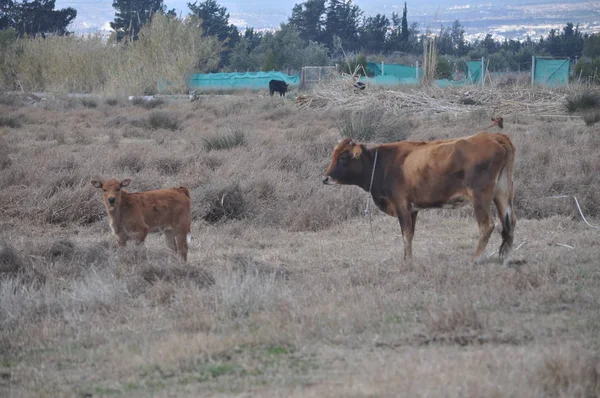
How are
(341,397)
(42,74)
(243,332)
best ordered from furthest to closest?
(42,74) < (243,332) < (341,397)

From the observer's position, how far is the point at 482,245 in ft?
31.4

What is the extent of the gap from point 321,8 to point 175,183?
78.5 metres

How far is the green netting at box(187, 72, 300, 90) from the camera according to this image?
50.3 m

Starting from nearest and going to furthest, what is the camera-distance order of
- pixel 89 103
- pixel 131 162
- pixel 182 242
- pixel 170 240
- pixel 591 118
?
pixel 182 242
pixel 170 240
pixel 131 162
pixel 591 118
pixel 89 103

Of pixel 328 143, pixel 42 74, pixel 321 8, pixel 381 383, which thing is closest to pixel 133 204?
pixel 381 383

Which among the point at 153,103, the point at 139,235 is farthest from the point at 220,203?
the point at 153,103

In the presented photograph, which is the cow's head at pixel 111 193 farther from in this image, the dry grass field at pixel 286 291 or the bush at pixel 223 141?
the bush at pixel 223 141

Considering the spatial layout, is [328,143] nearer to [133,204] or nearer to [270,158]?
[270,158]

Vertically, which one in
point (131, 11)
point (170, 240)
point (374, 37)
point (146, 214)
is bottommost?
point (170, 240)

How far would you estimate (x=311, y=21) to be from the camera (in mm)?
90812

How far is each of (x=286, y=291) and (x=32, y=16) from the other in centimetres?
7570

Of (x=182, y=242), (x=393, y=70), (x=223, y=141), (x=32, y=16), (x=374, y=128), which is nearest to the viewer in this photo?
(x=182, y=242)

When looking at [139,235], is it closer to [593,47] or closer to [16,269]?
[16,269]

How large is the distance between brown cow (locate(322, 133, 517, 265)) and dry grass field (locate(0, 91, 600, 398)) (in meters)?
0.54
